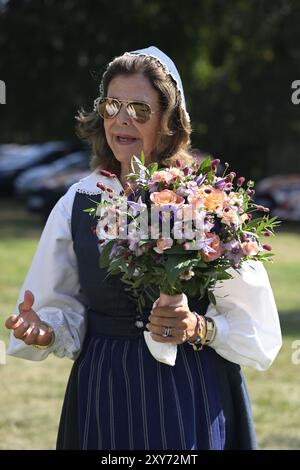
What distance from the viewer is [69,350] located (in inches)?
126

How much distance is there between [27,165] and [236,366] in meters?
22.4

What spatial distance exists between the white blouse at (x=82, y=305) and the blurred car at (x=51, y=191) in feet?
48.5

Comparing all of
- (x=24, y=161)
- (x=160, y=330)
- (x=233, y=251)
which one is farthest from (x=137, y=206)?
(x=24, y=161)

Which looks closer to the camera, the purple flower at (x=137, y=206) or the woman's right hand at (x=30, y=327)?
the purple flower at (x=137, y=206)

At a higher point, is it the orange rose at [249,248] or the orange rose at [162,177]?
the orange rose at [162,177]

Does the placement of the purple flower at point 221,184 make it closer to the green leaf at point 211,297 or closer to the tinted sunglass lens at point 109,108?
the green leaf at point 211,297

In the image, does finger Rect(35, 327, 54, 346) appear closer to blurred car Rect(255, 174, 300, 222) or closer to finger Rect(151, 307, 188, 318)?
finger Rect(151, 307, 188, 318)

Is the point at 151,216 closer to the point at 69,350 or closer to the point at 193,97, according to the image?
the point at 69,350

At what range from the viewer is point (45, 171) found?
22.2m

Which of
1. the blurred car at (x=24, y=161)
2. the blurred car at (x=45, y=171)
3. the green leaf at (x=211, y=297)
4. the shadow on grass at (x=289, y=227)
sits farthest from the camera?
the blurred car at (x=24, y=161)

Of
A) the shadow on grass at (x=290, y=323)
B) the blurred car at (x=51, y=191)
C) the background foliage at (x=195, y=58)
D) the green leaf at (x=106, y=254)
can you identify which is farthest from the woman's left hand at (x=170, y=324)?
the background foliage at (x=195, y=58)

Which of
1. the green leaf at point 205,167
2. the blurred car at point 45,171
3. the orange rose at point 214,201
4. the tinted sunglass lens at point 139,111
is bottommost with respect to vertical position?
the orange rose at point 214,201

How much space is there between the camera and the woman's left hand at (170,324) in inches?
110
